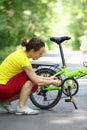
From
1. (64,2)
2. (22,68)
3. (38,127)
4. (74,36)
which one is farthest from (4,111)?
(74,36)

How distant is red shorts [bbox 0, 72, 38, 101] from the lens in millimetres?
8734

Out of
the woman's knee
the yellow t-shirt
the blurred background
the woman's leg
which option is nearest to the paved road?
the woman's leg

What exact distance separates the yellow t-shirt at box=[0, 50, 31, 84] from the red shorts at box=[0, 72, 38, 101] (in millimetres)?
69

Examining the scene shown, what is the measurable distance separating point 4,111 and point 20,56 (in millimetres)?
1023

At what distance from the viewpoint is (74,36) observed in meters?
85.6

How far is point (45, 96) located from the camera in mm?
9500

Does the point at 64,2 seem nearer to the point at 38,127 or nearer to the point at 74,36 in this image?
the point at 74,36

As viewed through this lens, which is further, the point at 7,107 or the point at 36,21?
the point at 36,21

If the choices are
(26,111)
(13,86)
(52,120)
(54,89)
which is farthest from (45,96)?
(52,120)

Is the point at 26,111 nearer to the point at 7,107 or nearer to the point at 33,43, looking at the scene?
the point at 7,107

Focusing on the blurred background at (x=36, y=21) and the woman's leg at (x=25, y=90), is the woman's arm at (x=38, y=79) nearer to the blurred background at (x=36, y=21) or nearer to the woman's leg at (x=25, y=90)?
the woman's leg at (x=25, y=90)

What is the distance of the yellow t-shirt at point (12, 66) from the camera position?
8.79 m

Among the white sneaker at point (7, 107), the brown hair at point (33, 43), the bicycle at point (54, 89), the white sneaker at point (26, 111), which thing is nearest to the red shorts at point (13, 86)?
the white sneaker at point (7, 107)

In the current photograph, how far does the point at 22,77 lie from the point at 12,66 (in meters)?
0.23
